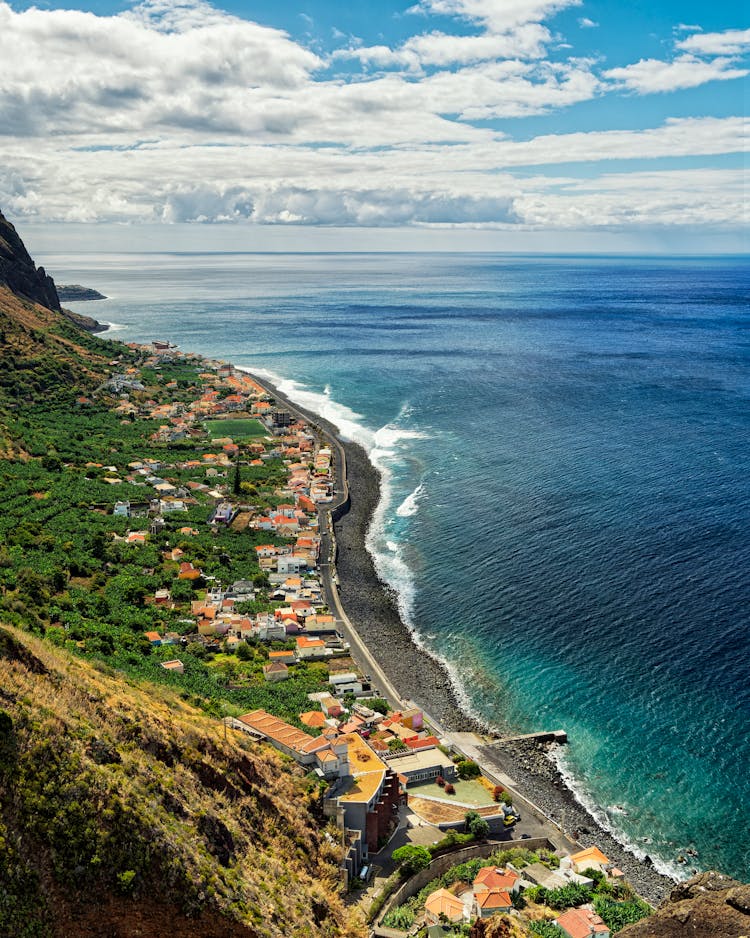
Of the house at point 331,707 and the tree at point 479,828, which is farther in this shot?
the house at point 331,707

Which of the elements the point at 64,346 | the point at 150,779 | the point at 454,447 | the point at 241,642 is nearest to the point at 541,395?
the point at 454,447

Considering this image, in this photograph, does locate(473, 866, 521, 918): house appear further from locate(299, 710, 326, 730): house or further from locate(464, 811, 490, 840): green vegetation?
locate(299, 710, 326, 730): house

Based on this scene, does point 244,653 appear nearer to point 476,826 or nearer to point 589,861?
point 476,826

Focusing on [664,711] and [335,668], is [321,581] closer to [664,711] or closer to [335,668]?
[335,668]

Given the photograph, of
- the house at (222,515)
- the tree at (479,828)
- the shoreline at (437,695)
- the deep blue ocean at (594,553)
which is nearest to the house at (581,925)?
the shoreline at (437,695)

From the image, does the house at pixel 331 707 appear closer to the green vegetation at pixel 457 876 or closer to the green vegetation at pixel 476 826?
the green vegetation at pixel 476 826

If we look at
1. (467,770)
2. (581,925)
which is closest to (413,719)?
(467,770)

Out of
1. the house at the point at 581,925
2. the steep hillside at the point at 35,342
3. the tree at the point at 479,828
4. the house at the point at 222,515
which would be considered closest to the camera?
the house at the point at 581,925
